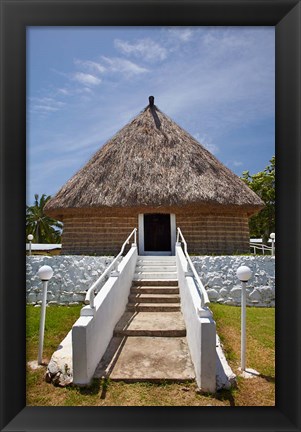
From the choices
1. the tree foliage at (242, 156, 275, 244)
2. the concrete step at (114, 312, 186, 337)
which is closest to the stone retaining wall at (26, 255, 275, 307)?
the concrete step at (114, 312, 186, 337)

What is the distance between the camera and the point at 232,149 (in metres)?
3.99

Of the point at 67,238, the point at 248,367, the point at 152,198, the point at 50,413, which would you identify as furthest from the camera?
the point at 67,238

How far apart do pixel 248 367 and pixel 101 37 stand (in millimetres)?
4076

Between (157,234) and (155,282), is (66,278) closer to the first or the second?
(155,282)

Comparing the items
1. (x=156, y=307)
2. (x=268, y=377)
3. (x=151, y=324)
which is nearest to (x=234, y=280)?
(x=156, y=307)

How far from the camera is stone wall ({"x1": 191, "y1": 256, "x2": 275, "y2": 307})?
630cm

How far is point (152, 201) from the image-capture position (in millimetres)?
8594

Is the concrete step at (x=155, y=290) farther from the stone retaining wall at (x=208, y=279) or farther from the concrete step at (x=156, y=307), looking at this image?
the stone retaining wall at (x=208, y=279)

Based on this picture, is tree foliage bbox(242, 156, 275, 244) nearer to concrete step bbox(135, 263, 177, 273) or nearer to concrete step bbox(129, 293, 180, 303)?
concrete step bbox(135, 263, 177, 273)

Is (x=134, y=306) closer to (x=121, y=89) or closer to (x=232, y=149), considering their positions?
(x=232, y=149)

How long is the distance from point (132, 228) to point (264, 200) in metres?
11.2
